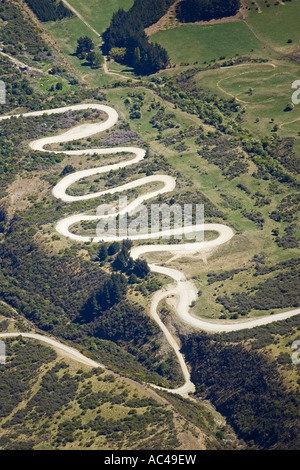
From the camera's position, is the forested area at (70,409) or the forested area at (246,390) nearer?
the forested area at (70,409)

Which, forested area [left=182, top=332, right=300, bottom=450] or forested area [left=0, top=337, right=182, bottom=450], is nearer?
forested area [left=0, top=337, right=182, bottom=450]

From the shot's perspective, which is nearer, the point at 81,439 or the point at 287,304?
the point at 81,439

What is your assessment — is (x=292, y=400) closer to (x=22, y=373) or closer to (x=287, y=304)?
(x=287, y=304)

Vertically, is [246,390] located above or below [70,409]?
above

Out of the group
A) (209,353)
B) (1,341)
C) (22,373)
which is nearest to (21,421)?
(22,373)

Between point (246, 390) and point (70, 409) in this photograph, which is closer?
point (70, 409)
